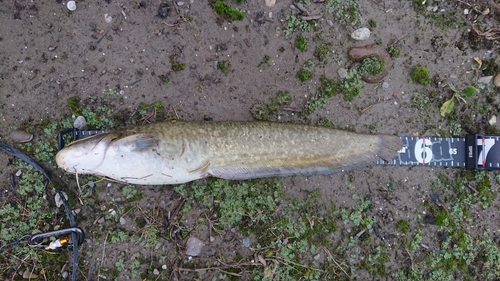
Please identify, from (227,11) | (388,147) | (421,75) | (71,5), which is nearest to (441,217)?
(388,147)

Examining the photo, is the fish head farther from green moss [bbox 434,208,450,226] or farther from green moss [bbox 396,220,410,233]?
green moss [bbox 434,208,450,226]

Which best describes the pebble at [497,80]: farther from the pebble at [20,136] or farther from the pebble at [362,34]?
the pebble at [20,136]

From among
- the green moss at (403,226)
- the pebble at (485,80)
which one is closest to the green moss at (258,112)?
the green moss at (403,226)

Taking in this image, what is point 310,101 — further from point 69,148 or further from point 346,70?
point 69,148

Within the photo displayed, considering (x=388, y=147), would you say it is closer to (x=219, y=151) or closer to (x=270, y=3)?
(x=219, y=151)

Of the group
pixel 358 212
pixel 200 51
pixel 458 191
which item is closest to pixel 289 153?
pixel 358 212
